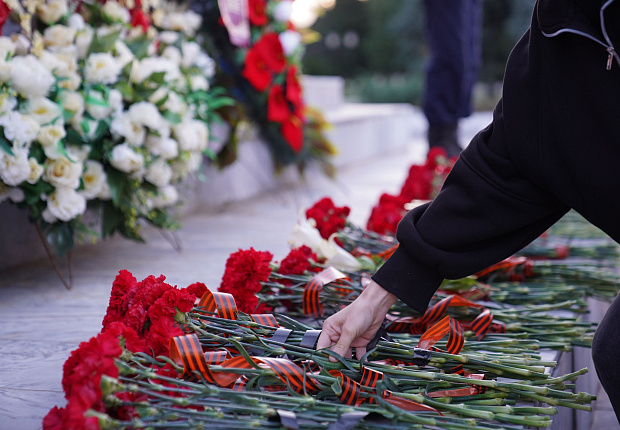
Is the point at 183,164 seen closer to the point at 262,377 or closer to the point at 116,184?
the point at 116,184

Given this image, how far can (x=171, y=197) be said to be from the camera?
8.93ft

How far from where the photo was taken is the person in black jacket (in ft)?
3.73

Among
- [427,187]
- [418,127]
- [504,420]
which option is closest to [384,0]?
[418,127]

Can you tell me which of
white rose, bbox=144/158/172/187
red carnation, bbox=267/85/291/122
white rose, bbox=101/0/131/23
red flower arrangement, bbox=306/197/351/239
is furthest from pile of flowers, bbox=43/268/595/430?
red carnation, bbox=267/85/291/122

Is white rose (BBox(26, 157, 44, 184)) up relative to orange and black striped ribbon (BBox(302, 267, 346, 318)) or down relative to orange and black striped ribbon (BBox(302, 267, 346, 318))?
up

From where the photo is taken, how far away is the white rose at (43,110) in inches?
82.8

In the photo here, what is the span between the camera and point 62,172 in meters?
2.18

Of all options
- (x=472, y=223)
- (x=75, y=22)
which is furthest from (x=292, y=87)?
(x=472, y=223)

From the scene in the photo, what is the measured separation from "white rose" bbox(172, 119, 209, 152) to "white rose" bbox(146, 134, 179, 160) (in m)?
0.07

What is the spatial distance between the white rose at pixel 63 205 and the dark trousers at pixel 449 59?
2.30m

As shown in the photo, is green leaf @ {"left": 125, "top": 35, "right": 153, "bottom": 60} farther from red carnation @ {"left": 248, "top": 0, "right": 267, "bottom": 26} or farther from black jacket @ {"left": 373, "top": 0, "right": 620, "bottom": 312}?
black jacket @ {"left": 373, "top": 0, "right": 620, "bottom": 312}

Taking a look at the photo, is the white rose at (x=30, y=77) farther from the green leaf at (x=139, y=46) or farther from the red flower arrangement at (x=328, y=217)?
the red flower arrangement at (x=328, y=217)

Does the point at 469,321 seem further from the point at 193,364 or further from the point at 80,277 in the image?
the point at 80,277

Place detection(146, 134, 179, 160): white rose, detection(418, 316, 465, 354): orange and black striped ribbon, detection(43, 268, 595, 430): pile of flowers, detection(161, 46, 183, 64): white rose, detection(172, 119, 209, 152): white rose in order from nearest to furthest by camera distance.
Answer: detection(43, 268, 595, 430): pile of flowers < detection(418, 316, 465, 354): orange and black striped ribbon < detection(146, 134, 179, 160): white rose < detection(172, 119, 209, 152): white rose < detection(161, 46, 183, 64): white rose
